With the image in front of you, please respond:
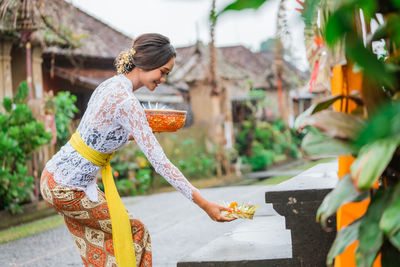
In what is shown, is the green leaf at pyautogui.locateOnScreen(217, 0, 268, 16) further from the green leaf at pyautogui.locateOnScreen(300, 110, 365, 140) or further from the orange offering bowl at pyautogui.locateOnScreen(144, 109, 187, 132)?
the orange offering bowl at pyautogui.locateOnScreen(144, 109, 187, 132)

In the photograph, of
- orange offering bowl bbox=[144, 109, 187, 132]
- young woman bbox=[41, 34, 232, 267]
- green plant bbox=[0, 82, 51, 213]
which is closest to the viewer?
young woman bbox=[41, 34, 232, 267]

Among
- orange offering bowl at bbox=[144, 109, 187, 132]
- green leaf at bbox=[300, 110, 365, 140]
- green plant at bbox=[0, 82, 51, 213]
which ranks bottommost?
green plant at bbox=[0, 82, 51, 213]

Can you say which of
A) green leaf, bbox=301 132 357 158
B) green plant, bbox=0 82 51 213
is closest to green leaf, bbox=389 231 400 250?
green leaf, bbox=301 132 357 158

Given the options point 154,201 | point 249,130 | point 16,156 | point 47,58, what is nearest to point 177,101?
point 249,130

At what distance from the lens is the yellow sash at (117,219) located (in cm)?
274

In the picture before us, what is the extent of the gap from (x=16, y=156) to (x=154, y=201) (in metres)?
3.08

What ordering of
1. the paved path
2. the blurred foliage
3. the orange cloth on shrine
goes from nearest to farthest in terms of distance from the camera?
the orange cloth on shrine < the paved path < the blurred foliage

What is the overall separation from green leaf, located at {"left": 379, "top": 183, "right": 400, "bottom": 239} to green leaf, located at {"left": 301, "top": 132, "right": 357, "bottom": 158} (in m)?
0.22

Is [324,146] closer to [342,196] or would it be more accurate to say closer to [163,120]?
[342,196]

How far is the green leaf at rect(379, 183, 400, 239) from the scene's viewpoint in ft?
4.35

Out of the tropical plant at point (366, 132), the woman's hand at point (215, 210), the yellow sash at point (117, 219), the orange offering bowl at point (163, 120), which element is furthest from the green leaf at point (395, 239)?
the orange offering bowl at point (163, 120)

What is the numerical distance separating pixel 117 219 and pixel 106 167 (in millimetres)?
313

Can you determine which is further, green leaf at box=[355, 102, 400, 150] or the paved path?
the paved path

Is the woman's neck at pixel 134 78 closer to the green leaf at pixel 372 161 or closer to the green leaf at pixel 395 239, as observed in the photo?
the green leaf at pixel 372 161
